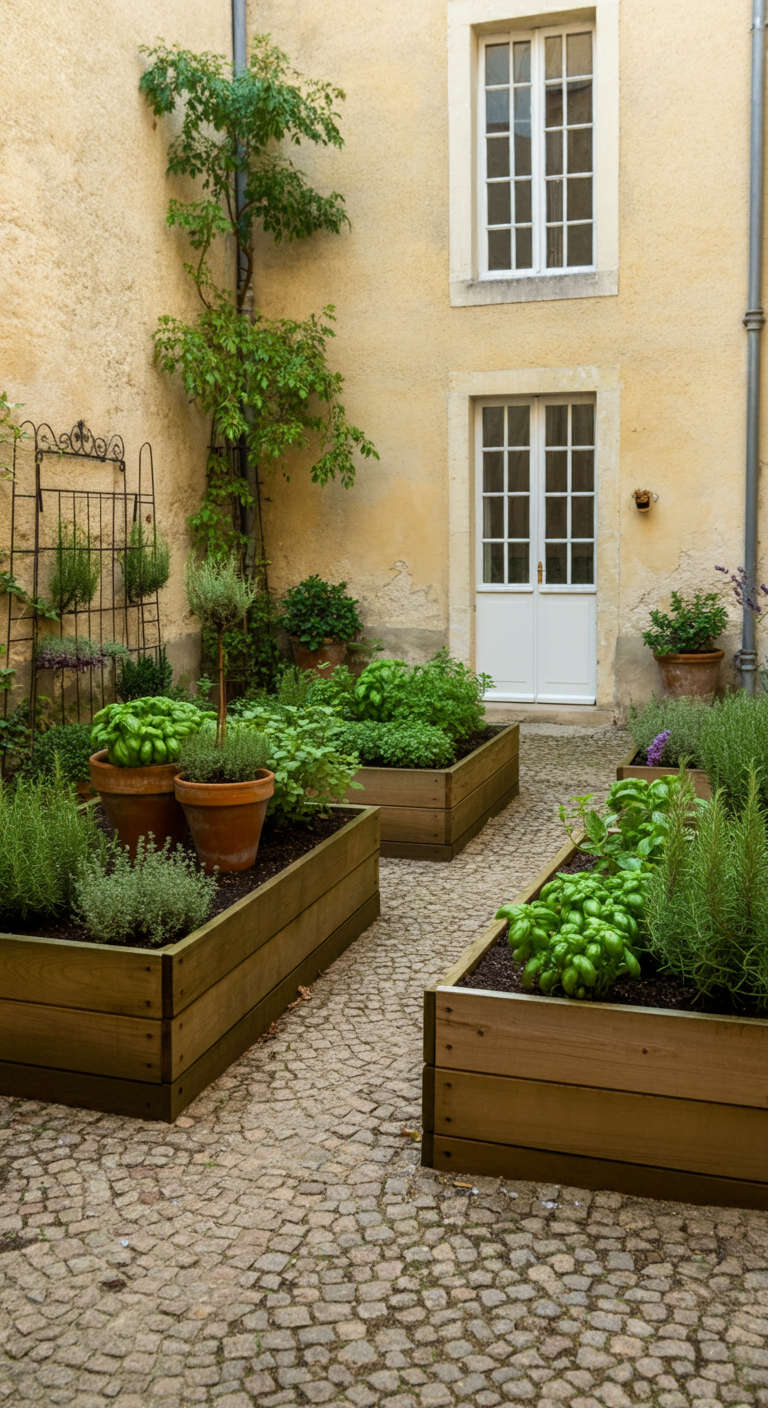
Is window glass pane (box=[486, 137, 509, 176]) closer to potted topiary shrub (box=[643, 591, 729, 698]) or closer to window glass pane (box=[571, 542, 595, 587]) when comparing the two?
window glass pane (box=[571, 542, 595, 587])

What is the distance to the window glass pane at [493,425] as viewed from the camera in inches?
352

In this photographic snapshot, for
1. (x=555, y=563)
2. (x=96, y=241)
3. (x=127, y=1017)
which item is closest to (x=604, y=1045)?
(x=127, y=1017)

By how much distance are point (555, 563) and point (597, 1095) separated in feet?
21.8

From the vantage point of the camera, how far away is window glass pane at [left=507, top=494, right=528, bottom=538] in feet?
29.4

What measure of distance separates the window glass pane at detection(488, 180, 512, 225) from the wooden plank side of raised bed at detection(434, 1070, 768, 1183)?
7.70 metres

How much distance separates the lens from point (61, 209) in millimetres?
6848

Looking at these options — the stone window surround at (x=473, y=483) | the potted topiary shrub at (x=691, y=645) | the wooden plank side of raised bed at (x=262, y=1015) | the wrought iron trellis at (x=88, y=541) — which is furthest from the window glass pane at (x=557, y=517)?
the wooden plank side of raised bed at (x=262, y=1015)

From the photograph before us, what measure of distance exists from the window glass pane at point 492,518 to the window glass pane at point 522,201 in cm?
209

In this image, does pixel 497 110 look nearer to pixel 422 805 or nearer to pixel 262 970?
pixel 422 805

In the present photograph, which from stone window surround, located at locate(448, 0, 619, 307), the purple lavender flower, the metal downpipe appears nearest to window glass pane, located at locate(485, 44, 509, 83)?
stone window surround, located at locate(448, 0, 619, 307)

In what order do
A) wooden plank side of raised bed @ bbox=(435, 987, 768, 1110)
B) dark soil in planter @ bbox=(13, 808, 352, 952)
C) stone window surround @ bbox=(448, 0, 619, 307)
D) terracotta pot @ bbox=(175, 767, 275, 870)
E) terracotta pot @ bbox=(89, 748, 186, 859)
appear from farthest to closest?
stone window surround @ bbox=(448, 0, 619, 307)
terracotta pot @ bbox=(89, 748, 186, 859)
terracotta pot @ bbox=(175, 767, 275, 870)
dark soil in planter @ bbox=(13, 808, 352, 952)
wooden plank side of raised bed @ bbox=(435, 987, 768, 1110)

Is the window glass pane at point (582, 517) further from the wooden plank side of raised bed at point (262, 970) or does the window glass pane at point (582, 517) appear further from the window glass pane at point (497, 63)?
the wooden plank side of raised bed at point (262, 970)

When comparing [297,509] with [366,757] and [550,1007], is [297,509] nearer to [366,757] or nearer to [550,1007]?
[366,757]

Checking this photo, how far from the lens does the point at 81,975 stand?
117 inches
